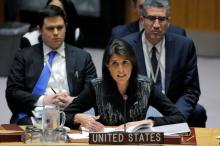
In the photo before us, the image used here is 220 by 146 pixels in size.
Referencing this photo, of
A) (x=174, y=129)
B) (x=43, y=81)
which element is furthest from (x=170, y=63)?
(x=174, y=129)

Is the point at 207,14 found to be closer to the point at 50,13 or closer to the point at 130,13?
the point at 130,13

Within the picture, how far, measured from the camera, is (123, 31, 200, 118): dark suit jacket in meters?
5.41

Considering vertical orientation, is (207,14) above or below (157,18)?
below

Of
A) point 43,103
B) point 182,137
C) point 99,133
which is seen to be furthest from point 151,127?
point 43,103

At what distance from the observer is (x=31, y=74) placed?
5.29 metres

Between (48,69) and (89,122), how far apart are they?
113 cm

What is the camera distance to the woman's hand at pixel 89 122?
428 centimetres

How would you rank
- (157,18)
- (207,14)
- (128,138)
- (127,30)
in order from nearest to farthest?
(128,138)
(157,18)
(127,30)
(207,14)

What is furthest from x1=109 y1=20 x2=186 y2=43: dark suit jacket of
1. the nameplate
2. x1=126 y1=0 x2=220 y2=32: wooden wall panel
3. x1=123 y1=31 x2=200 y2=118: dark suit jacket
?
x1=126 y1=0 x2=220 y2=32: wooden wall panel

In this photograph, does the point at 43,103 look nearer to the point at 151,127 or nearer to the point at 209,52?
the point at 151,127

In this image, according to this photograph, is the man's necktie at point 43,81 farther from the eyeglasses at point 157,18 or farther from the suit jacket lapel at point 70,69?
the eyeglasses at point 157,18

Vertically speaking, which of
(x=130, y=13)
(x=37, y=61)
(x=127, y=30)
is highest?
(x=127, y=30)

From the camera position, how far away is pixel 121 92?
4523mm

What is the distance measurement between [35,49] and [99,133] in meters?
1.68
